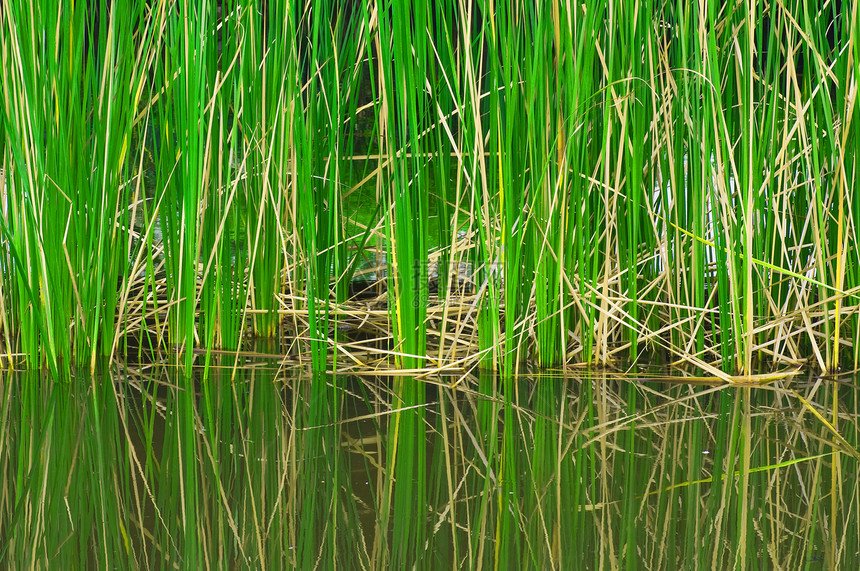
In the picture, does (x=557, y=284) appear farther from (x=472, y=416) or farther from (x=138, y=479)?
(x=138, y=479)

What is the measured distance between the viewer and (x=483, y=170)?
1120mm

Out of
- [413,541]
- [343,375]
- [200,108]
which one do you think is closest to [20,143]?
[200,108]

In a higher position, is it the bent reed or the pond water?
the bent reed

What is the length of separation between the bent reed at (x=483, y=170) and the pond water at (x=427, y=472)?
0.10 meters

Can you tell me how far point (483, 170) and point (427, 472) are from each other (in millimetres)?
462

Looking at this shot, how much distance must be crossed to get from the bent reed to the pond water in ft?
0.34

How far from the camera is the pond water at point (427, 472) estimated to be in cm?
65

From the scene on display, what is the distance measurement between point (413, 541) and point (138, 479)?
30 centimetres

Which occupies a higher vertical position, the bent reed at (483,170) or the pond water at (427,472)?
the bent reed at (483,170)

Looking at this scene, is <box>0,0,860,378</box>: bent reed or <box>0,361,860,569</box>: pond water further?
<box>0,0,860,378</box>: bent reed

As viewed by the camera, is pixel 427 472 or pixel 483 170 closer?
pixel 427 472

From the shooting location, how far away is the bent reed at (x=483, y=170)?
1.12 m

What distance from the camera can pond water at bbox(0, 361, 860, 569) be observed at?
2.15 feet

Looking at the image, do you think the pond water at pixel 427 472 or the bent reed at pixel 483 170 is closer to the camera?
the pond water at pixel 427 472
